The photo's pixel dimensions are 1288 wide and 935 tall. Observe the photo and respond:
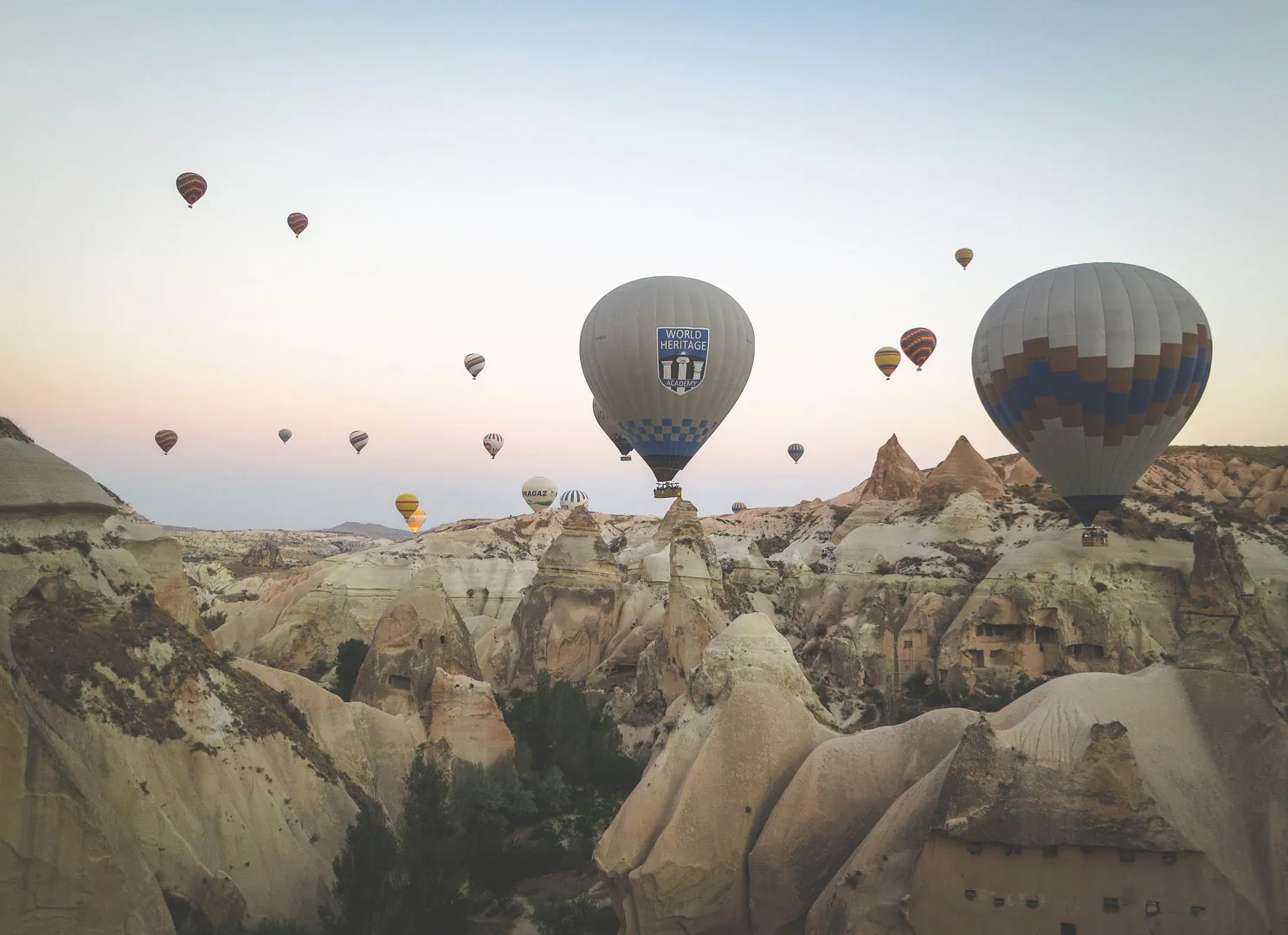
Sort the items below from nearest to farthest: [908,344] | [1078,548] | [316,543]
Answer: [1078,548] → [908,344] → [316,543]

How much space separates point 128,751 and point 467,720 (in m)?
9.90

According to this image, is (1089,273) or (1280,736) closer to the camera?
(1280,736)

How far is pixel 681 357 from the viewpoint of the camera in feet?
112

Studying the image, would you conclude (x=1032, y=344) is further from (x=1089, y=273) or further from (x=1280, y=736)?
(x=1280, y=736)

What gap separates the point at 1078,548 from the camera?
3906 cm

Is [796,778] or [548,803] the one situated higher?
[796,778]

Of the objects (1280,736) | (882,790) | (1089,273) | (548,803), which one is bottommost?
(548,803)

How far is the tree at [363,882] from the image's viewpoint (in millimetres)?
14141


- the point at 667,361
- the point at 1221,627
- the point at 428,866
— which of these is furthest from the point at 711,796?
the point at 667,361

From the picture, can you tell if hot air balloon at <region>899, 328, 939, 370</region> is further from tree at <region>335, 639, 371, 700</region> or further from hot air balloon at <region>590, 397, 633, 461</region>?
tree at <region>335, 639, 371, 700</region>

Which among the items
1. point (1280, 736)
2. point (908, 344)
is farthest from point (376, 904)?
point (908, 344)

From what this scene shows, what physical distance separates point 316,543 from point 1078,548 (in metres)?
151

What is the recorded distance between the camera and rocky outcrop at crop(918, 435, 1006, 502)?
55.2 m

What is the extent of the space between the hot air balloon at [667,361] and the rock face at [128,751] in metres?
20.5
